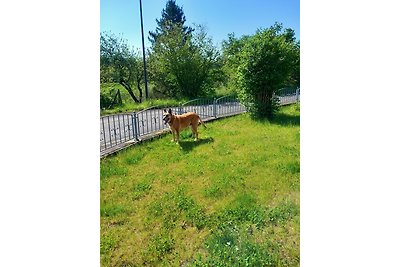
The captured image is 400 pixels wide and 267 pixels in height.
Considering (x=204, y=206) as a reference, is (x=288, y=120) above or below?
above

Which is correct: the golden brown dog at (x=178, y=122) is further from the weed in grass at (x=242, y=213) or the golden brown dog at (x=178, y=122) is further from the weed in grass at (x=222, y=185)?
the weed in grass at (x=242, y=213)

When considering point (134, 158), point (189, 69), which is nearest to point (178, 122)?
point (134, 158)

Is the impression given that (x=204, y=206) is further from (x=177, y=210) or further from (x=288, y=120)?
(x=288, y=120)

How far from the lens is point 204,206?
1575 mm

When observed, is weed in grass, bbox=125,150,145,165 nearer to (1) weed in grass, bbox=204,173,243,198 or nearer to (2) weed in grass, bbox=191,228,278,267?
(1) weed in grass, bbox=204,173,243,198

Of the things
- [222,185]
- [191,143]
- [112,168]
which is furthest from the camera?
[191,143]

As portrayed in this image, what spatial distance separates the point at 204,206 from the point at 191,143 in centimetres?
138

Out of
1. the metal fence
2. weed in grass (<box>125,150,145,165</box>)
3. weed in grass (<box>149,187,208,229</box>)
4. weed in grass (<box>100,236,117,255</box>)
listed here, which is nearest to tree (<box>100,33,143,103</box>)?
the metal fence

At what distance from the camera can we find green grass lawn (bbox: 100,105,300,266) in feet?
4.04

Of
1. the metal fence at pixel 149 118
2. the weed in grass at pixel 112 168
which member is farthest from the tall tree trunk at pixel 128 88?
the weed in grass at pixel 112 168

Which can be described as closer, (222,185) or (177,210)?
(177,210)
